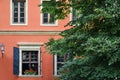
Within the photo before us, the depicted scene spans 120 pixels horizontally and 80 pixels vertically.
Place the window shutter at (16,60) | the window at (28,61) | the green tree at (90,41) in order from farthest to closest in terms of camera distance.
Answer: the window at (28,61) → the window shutter at (16,60) → the green tree at (90,41)

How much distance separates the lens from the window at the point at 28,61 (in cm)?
2991

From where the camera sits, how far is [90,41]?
13.7m

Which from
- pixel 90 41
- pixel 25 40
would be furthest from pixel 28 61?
pixel 90 41

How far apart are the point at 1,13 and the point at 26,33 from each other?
1785 mm

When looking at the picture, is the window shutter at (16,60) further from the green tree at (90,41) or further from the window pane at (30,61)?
the green tree at (90,41)

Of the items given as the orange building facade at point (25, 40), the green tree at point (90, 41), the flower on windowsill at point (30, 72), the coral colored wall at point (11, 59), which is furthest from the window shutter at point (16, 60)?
the green tree at point (90, 41)

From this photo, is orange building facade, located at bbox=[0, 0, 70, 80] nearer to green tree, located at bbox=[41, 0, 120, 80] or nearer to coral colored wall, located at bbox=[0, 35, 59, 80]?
coral colored wall, located at bbox=[0, 35, 59, 80]

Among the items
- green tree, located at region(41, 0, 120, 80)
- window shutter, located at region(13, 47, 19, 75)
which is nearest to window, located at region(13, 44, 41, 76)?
window shutter, located at region(13, 47, 19, 75)

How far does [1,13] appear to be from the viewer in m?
30.5

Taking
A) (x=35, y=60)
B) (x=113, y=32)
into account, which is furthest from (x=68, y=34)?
(x=35, y=60)

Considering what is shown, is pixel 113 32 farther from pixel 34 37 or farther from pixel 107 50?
pixel 34 37

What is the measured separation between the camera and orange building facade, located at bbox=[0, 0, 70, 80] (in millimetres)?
29984

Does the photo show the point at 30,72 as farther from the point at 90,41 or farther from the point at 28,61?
the point at 90,41

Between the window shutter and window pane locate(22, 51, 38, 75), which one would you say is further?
window pane locate(22, 51, 38, 75)
